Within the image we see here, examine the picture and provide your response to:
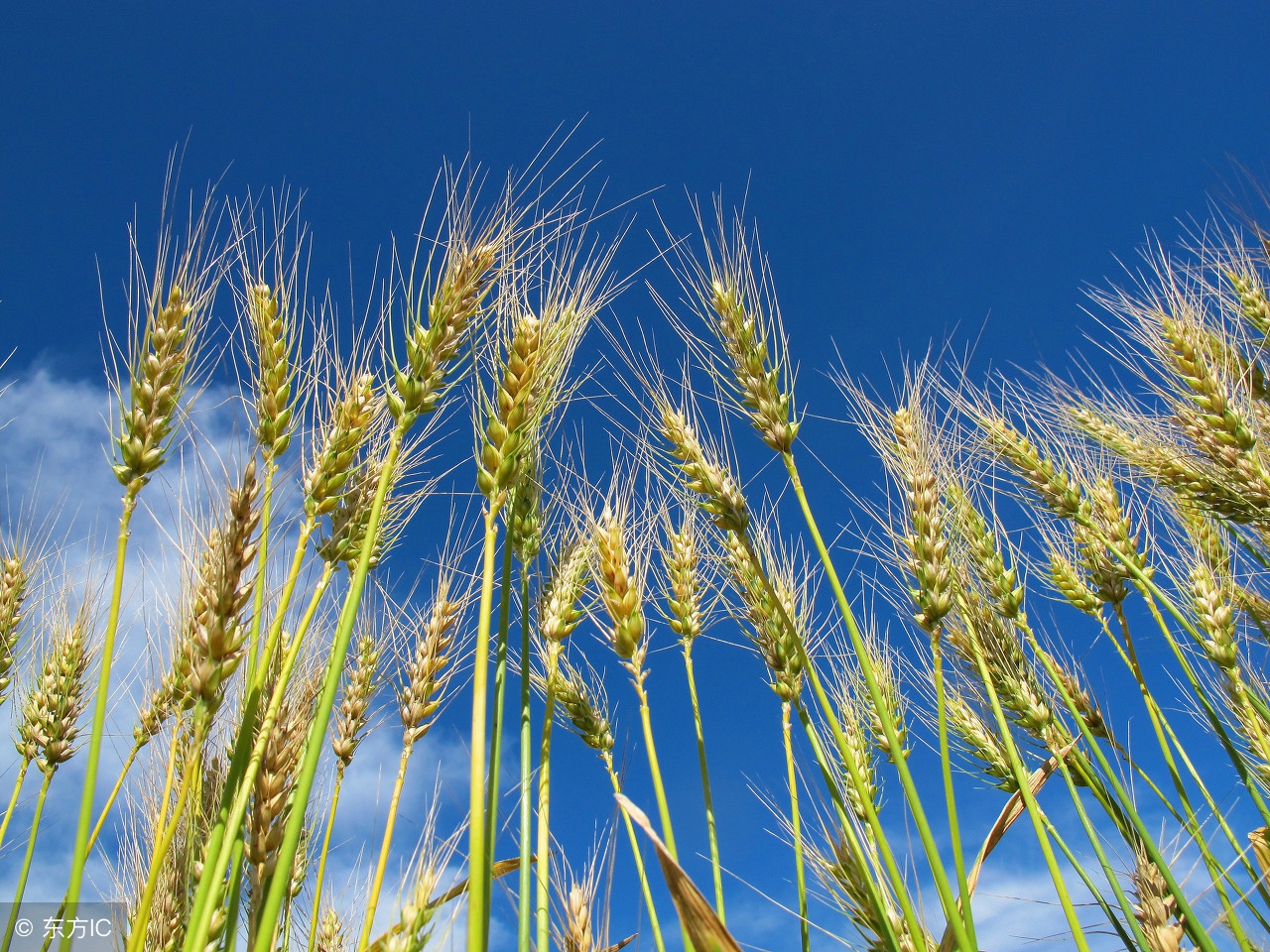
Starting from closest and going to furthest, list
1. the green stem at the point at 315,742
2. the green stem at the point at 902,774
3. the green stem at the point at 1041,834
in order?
the green stem at the point at 315,742, the green stem at the point at 902,774, the green stem at the point at 1041,834

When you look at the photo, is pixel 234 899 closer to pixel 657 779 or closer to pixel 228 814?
pixel 228 814

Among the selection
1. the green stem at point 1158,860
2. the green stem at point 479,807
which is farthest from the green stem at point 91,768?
the green stem at point 1158,860

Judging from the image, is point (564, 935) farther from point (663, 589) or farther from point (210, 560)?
point (210, 560)

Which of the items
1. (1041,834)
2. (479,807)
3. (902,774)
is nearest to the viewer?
(479,807)

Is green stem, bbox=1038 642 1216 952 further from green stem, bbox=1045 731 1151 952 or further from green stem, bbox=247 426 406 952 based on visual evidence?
green stem, bbox=247 426 406 952

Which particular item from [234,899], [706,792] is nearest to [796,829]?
[706,792]

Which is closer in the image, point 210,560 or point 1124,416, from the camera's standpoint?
point 210,560

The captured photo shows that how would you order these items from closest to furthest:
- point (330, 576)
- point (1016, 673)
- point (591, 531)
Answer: point (330, 576) < point (591, 531) < point (1016, 673)

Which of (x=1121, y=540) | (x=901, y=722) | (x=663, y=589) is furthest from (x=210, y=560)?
(x=1121, y=540)

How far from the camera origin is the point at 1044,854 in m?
2.03

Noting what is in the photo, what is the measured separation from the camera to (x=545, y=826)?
1808 millimetres

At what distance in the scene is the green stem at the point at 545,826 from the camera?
5.21ft

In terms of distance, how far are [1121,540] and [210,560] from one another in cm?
353

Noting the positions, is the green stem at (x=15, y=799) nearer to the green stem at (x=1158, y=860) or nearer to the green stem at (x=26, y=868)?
the green stem at (x=26, y=868)
